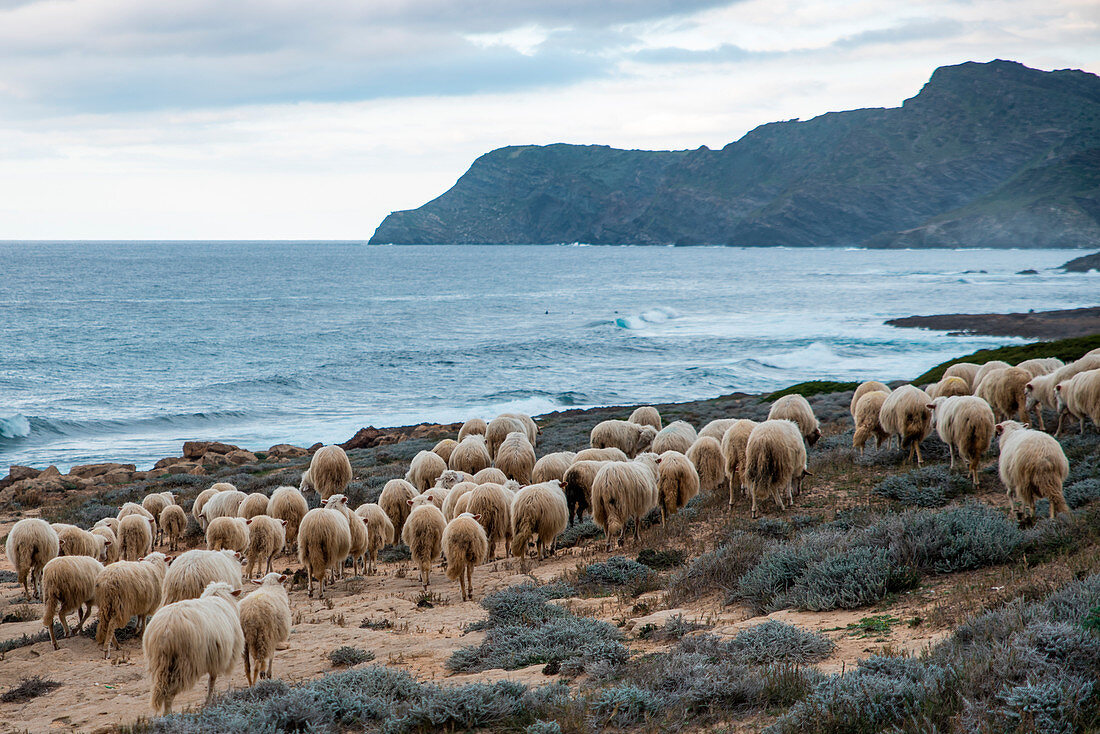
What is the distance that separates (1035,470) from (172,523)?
15.6 meters

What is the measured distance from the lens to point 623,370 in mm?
54312

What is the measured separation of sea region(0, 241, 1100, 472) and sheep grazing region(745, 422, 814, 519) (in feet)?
93.2

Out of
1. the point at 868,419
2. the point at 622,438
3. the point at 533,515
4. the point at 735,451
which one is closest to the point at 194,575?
the point at 533,515

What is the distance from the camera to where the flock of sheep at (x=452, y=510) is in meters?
7.97

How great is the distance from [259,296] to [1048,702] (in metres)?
112

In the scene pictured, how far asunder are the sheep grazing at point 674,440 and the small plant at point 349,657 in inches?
346

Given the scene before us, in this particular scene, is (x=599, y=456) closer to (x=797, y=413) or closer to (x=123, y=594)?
(x=797, y=413)

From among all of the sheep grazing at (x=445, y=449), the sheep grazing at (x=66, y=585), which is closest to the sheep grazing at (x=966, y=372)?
the sheep grazing at (x=445, y=449)

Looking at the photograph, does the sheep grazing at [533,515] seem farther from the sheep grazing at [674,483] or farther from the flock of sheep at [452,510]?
the sheep grazing at [674,483]

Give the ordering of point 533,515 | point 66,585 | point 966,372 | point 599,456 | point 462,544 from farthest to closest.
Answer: point 966,372 < point 599,456 < point 533,515 < point 462,544 < point 66,585

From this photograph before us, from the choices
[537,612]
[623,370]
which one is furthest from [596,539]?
[623,370]

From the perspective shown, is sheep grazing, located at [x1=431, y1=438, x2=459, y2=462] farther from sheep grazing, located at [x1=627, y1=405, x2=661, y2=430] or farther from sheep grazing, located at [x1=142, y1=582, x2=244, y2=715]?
sheep grazing, located at [x1=142, y1=582, x2=244, y2=715]

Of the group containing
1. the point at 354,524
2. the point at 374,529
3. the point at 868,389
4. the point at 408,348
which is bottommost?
the point at 374,529

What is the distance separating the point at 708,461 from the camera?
1476 cm
